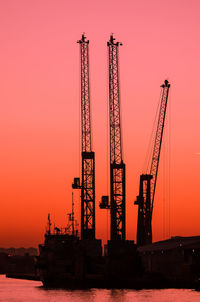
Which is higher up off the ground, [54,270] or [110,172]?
[110,172]

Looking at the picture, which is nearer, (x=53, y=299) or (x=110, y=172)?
(x=53, y=299)

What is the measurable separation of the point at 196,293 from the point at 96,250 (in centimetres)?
5438

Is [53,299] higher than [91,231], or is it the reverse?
[91,231]

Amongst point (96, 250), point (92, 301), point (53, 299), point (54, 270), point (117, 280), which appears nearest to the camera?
point (92, 301)

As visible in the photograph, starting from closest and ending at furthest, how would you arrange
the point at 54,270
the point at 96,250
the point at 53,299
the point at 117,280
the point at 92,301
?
the point at 92,301 → the point at 53,299 → the point at 117,280 → the point at 54,270 → the point at 96,250

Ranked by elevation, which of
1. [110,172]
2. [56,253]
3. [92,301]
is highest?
[110,172]

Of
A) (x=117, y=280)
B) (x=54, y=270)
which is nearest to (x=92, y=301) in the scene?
(x=117, y=280)

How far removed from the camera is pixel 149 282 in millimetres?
169000

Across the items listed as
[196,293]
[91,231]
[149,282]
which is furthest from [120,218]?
[196,293]

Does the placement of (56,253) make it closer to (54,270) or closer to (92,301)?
(54,270)

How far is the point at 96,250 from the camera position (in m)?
194

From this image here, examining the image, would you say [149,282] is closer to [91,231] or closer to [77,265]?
[77,265]

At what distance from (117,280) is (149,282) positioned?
7561 millimetres

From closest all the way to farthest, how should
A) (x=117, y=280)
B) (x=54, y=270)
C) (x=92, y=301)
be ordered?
(x=92, y=301) → (x=117, y=280) → (x=54, y=270)
